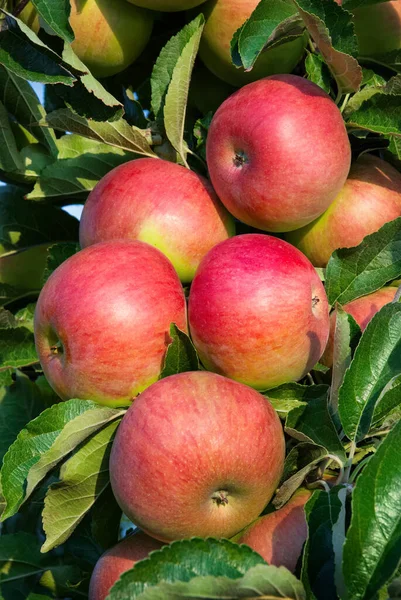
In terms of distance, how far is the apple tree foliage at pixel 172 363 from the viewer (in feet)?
3.01

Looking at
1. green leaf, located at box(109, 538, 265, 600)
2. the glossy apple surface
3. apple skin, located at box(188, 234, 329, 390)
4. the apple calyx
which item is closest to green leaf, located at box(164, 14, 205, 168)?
the glossy apple surface

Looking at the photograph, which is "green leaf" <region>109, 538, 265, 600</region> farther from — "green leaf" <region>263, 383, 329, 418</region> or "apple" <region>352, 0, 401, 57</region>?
"apple" <region>352, 0, 401, 57</region>

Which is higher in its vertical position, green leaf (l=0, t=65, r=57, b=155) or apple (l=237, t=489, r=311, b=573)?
green leaf (l=0, t=65, r=57, b=155)

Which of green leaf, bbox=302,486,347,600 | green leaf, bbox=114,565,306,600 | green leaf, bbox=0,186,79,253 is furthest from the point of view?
green leaf, bbox=0,186,79,253

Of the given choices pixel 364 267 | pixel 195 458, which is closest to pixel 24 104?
pixel 364 267

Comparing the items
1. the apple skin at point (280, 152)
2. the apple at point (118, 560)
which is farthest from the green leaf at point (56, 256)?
the apple at point (118, 560)

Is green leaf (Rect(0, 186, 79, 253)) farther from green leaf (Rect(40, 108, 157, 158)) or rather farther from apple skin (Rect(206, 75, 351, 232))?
apple skin (Rect(206, 75, 351, 232))

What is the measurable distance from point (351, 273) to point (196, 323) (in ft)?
1.12

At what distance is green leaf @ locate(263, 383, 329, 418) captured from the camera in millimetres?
1252

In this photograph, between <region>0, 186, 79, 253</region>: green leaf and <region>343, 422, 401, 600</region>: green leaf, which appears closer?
<region>343, 422, 401, 600</region>: green leaf

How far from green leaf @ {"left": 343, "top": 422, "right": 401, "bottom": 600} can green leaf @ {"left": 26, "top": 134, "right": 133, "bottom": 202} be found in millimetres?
987

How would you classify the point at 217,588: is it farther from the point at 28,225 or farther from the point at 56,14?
the point at 28,225


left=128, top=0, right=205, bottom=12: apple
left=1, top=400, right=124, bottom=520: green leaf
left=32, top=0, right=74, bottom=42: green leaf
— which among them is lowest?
left=1, top=400, right=124, bottom=520: green leaf

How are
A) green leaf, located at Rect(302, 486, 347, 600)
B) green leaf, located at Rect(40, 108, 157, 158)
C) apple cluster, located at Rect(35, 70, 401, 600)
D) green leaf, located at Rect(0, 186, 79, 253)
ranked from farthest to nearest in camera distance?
green leaf, located at Rect(0, 186, 79, 253) → green leaf, located at Rect(40, 108, 157, 158) → apple cluster, located at Rect(35, 70, 401, 600) → green leaf, located at Rect(302, 486, 347, 600)
